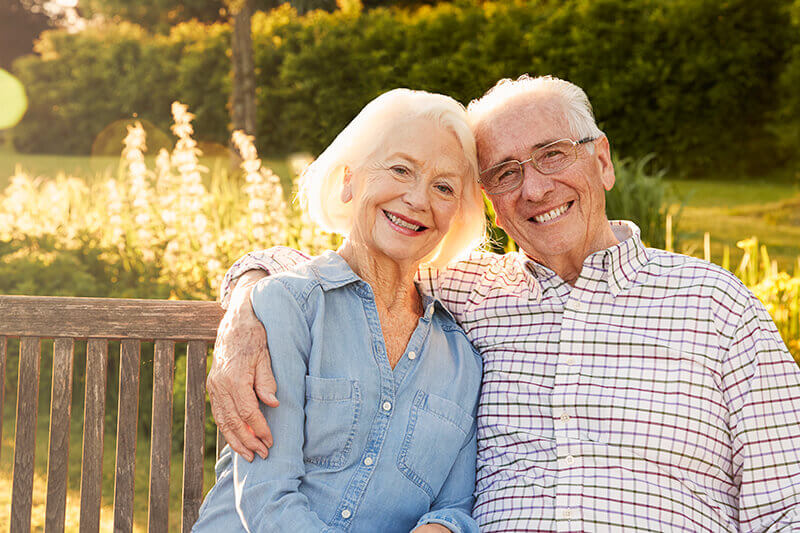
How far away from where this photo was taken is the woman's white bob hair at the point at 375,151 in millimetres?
2115

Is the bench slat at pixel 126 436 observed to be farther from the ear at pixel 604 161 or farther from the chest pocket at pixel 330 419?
the ear at pixel 604 161

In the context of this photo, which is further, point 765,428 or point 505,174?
point 505,174

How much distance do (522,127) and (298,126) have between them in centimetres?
1169

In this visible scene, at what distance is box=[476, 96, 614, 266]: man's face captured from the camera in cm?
227

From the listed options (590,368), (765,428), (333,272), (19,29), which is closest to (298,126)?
(333,272)

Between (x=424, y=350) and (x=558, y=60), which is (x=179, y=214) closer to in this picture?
(x=424, y=350)

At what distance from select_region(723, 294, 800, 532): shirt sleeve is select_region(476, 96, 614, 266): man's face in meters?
0.57

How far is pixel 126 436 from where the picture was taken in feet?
7.64

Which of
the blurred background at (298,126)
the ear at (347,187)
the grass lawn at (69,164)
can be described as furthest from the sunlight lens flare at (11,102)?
the ear at (347,187)

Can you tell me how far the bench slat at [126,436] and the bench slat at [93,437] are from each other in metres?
0.06

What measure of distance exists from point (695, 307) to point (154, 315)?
1.67 m

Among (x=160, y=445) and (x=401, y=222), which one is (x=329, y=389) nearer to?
(x=401, y=222)

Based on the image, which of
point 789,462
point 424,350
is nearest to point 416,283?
point 424,350

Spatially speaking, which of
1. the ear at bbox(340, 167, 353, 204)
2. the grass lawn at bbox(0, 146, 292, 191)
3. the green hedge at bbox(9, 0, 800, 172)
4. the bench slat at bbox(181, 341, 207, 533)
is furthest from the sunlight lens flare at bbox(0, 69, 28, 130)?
the ear at bbox(340, 167, 353, 204)
